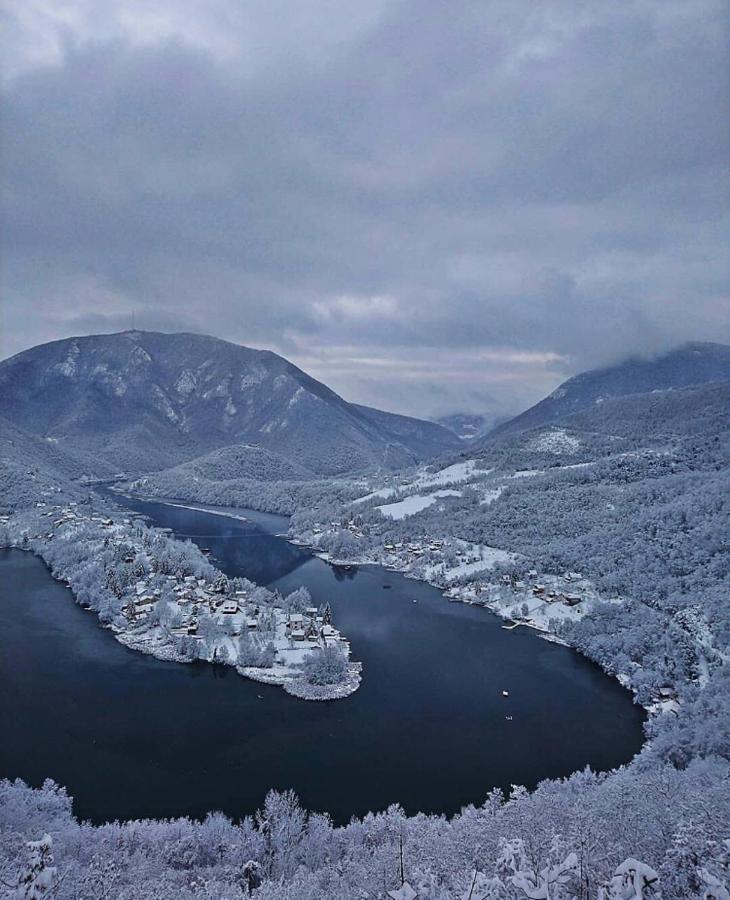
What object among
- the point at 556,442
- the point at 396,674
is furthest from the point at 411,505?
the point at 396,674

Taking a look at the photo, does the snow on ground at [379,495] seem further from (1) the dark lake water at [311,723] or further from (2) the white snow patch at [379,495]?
(1) the dark lake water at [311,723]

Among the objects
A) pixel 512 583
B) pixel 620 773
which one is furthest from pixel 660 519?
pixel 620 773

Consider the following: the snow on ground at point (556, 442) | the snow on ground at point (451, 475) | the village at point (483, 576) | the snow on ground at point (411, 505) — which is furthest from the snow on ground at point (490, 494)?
the snow on ground at point (556, 442)

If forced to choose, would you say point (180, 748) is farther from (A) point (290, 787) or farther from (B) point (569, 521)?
(B) point (569, 521)

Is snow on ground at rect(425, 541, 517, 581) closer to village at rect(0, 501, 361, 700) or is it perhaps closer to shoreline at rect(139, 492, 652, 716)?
shoreline at rect(139, 492, 652, 716)

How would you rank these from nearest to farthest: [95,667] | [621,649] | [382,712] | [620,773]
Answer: [620,773], [382,712], [95,667], [621,649]

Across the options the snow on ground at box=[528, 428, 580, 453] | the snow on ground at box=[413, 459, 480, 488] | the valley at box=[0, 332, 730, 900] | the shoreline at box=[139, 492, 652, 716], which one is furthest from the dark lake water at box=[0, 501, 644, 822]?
the snow on ground at box=[528, 428, 580, 453]
